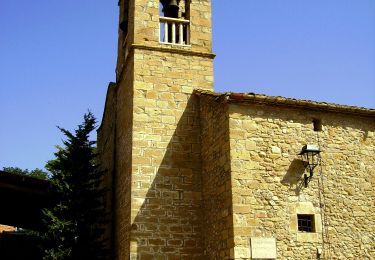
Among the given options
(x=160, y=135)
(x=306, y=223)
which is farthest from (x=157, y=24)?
(x=306, y=223)

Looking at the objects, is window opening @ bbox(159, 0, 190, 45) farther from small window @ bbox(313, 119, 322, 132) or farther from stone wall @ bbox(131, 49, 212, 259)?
small window @ bbox(313, 119, 322, 132)

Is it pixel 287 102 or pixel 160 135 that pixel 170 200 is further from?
pixel 287 102

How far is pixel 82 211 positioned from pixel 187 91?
156 inches

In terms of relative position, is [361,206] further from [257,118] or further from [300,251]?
[257,118]

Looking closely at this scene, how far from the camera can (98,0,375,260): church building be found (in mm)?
8289

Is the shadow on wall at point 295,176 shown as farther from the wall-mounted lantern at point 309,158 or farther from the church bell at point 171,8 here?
the church bell at point 171,8

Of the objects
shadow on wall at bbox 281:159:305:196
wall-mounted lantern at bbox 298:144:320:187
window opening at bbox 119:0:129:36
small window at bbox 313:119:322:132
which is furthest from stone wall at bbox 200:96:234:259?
window opening at bbox 119:0:129:36

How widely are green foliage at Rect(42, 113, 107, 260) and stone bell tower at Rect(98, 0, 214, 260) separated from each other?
0.53 meters

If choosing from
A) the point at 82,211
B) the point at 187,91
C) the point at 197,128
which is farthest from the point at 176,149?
the point at 82,211

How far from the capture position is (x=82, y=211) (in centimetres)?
1130

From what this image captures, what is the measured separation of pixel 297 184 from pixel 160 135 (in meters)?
3.25

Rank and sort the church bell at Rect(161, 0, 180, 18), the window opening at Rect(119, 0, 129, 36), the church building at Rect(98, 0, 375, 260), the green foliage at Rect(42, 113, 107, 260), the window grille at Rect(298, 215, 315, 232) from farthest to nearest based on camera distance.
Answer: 1. the window opening at Rect(119, 0, 129, 36)
2. the church bell at Rect(161, 0, 180, 18)
3. the green foliage at Rect(42, 113, 107, 260)
4. the window grille at Rect(298, 215, 315, 232)
5. the church building at Rect(98, 0, 375, 260)

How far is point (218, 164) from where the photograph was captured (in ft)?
29.7

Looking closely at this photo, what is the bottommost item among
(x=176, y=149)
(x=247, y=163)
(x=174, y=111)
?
(x=247, y=163)
